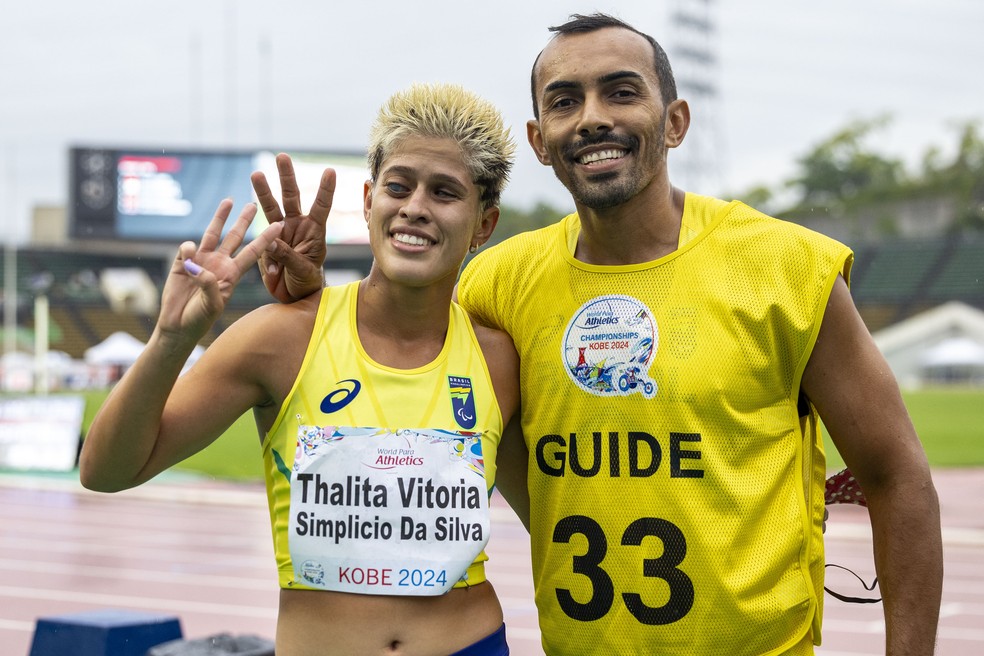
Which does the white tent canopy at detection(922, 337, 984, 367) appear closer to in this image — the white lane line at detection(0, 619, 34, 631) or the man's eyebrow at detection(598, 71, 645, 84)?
the white lane line at detection(0, 619, 34, 631)

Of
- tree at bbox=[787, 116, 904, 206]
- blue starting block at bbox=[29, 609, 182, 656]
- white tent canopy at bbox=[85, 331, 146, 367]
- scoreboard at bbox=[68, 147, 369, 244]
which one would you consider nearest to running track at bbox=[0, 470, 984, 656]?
blue starting block at bbox=[29, 609, 182, 656]

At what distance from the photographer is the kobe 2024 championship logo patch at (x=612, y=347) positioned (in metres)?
2.28

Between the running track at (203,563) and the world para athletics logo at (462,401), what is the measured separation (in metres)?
4.93

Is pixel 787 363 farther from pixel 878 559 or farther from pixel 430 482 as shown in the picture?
pixel 430 482

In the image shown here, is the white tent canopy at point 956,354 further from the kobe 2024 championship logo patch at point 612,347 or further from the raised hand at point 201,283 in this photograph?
the raised hand at point 201,283

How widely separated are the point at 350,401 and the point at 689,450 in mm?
660

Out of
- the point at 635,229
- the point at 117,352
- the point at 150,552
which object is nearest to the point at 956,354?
the point at 117,352

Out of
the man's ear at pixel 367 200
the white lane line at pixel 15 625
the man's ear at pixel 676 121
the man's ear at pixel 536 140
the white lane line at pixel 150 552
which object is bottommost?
the white lane line at pixel 150 552

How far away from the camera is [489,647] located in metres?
2.22

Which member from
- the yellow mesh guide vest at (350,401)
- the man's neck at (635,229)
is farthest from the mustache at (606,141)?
the yellow mesh guide vest at (350,401)

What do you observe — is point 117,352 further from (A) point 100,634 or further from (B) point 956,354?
(A) point 100,634

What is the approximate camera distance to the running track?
25.1ft

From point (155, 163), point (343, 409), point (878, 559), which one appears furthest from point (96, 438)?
point (155, 163)

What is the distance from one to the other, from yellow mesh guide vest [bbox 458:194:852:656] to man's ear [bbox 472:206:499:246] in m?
0.24
